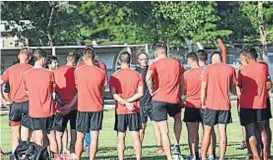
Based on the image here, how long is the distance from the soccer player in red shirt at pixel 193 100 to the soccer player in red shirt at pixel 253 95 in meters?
0.94

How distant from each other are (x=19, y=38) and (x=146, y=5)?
7776 mm

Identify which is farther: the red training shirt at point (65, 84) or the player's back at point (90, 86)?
the red training shirt at point (65, 84)

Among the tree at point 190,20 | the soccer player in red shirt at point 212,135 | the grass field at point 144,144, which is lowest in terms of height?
the grass field at point 144,144

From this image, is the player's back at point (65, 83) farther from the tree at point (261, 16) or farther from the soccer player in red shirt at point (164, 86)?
the tree at point (261, 16)

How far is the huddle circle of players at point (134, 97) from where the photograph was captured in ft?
44.1

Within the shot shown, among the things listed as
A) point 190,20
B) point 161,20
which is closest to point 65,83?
point 190,20

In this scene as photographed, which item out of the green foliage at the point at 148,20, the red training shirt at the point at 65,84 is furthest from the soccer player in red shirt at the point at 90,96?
the green foliage at the point at 148,20

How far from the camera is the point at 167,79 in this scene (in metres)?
14.0

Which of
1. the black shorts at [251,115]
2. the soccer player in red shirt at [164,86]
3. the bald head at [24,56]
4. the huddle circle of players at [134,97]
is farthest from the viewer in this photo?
the bald head at [24,56]

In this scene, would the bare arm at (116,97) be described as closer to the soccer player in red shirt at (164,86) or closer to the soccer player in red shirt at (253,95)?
the soccer player in red shirt at (164,86)

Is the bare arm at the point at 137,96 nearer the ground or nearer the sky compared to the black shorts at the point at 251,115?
nearer the sky

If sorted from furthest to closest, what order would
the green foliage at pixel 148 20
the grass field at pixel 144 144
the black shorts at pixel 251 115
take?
the green foliage at pixel 148 20
the grass field at pixel 144 144
the black shorts at pixel 251 115

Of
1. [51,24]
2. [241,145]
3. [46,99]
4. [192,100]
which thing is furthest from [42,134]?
[51,24]

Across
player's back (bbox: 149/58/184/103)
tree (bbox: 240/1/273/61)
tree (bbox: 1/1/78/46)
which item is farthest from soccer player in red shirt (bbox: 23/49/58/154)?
tree (bbox: 240/1/273/61)
